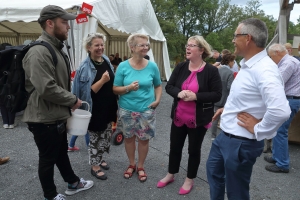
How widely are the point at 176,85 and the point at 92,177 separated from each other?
1607 mm

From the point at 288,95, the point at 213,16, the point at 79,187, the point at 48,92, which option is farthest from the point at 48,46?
the point at 213,16

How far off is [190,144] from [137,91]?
0.86m

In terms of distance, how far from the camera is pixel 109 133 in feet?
10.5

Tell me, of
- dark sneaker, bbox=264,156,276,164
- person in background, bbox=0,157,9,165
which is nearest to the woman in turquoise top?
person in background, bbox=0,157,9,165

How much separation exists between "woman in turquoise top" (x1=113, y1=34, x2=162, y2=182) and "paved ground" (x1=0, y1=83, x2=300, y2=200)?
0.62 m

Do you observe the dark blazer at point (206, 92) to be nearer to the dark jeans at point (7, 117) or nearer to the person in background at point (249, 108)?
the person in background at point (249, 108)

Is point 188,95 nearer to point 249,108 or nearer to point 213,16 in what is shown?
point 249,108

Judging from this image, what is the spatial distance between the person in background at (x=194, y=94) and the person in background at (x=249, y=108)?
677 millimetres

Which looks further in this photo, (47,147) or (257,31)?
(47,147)

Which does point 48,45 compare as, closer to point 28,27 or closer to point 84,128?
point 84,128

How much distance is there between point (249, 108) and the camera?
5.85 feet

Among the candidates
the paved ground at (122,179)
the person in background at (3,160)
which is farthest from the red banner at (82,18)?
the person in background at (3,160)

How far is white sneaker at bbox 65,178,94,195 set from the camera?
9.19ft

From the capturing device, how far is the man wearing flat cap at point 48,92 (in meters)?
2.05
